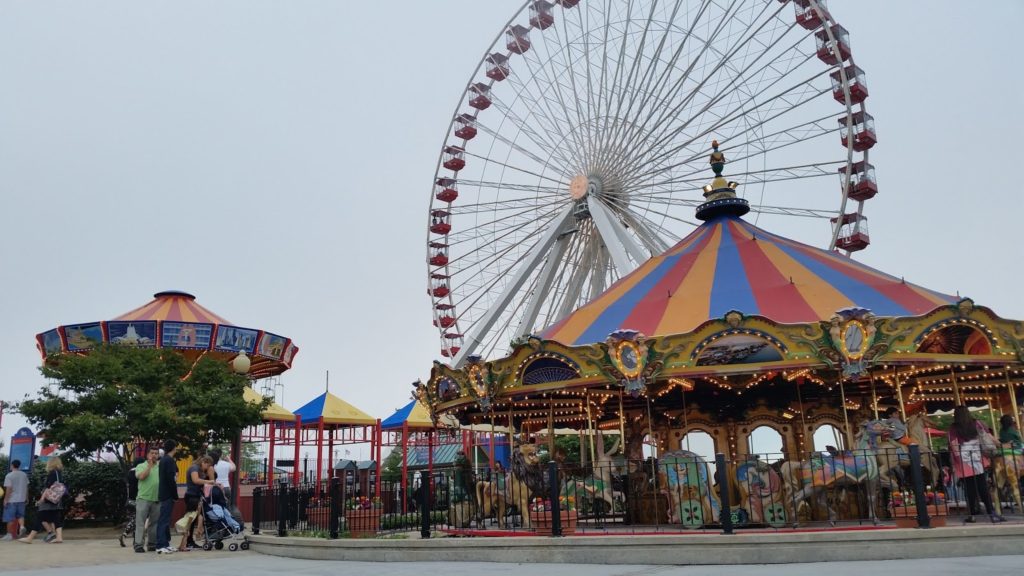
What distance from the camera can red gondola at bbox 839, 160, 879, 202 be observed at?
19328mm

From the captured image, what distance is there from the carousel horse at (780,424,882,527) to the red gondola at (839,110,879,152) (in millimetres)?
10953

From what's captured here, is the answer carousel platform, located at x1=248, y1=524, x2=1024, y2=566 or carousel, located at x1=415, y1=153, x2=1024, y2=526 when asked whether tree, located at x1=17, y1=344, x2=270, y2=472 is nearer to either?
carousel, located at x1=415, y1=153, x2=1024, y2=526

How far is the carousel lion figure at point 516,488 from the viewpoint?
1076 cm

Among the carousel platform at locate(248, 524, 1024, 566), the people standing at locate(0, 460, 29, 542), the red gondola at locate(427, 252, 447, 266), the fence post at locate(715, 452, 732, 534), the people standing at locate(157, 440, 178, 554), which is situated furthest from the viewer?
the red gondola at locate(427, 252, 447, 266)

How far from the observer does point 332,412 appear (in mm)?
29391

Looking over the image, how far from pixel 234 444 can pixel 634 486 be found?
1440cm

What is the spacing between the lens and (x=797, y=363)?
35.6ft

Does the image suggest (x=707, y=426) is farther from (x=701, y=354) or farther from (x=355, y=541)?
(x=355, y=541)

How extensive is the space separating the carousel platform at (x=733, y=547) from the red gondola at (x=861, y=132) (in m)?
13.0

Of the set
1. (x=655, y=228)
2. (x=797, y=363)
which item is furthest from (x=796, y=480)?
(x=655, y=228)

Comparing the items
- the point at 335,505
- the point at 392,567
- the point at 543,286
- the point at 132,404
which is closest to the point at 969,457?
the point at 392,567

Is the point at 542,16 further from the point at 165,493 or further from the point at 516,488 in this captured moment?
the point at 165,493

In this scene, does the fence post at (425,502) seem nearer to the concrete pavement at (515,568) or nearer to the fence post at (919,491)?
the concrete pavement at (515,568)

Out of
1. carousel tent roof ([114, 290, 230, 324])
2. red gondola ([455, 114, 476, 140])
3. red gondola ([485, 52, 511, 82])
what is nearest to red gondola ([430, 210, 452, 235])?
red gondola ([455, 114, 476, 140])
